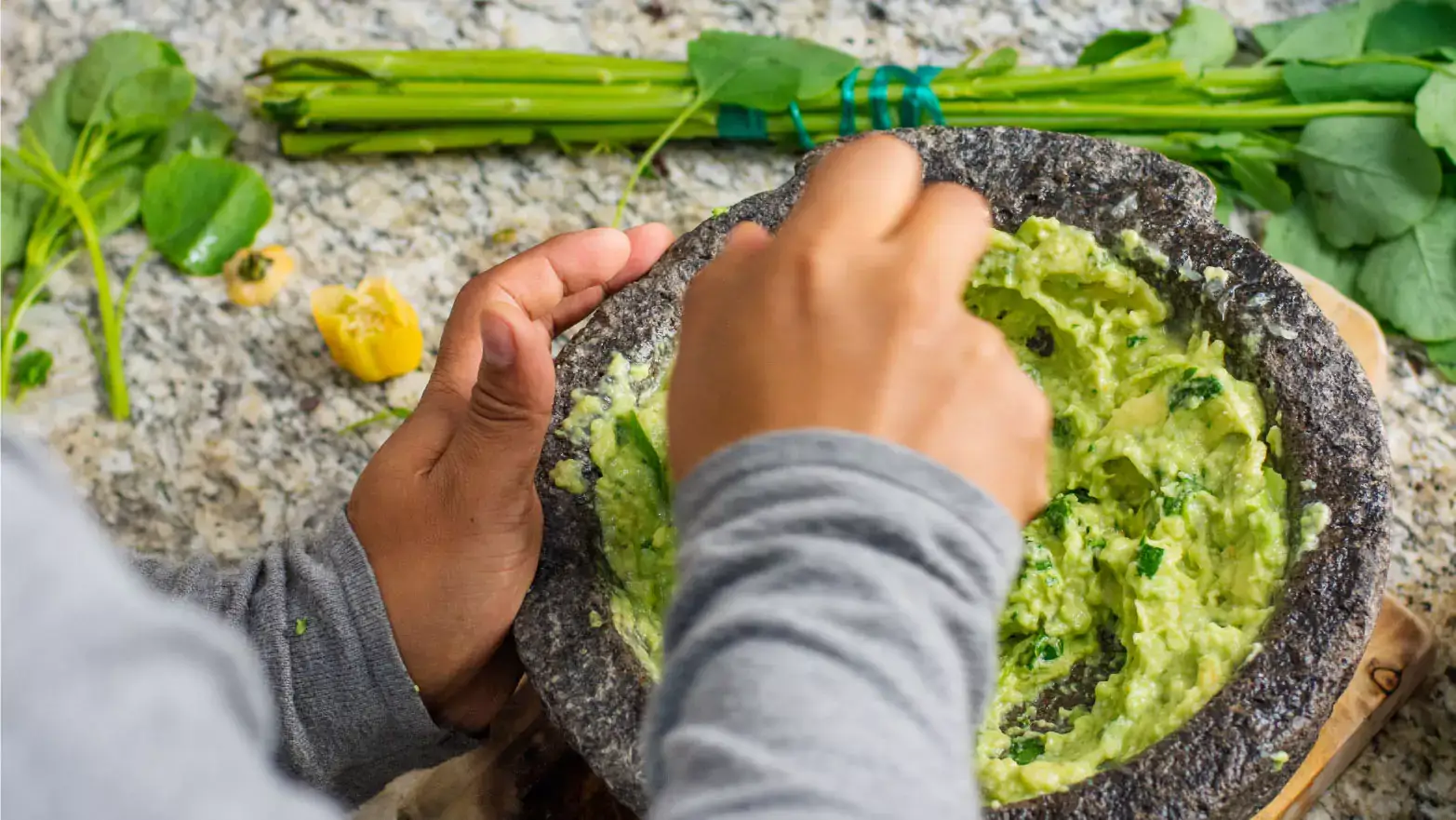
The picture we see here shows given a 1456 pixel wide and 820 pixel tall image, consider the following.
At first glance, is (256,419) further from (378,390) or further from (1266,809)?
(1266,809)

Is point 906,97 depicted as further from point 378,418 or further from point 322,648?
point 322,648

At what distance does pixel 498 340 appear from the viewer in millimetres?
808

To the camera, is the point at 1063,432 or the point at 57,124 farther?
the point at 57,124

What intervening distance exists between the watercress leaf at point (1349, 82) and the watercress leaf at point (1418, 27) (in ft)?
0.19

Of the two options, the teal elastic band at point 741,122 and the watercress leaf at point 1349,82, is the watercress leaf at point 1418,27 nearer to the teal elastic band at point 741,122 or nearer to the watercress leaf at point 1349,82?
the watercress leaf at point 1349,82

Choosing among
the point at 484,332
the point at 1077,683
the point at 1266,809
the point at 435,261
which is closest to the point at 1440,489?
the point at 1266,809

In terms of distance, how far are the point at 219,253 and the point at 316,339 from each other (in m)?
0.18

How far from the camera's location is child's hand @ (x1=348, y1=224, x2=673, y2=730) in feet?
2.85

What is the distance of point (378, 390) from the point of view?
1408 mm

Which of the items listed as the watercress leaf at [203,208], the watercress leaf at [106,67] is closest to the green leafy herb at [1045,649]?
the watercress leaf at [203,208]

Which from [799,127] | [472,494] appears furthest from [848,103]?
[472,494]

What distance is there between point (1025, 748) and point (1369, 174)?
0.97 meters

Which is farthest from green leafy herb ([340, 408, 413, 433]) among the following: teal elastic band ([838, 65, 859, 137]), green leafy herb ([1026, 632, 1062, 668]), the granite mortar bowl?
green leafy herb ([1026, 632, 1062, 668])

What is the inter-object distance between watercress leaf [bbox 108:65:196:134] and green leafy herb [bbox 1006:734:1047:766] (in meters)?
1.38
